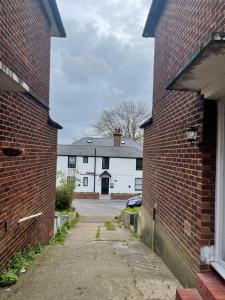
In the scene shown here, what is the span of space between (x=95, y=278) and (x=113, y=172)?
42.1m

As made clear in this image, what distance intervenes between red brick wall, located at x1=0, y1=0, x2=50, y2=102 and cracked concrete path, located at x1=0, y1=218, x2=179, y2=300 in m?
3.37

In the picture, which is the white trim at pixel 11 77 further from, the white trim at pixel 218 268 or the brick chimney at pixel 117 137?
the brick chimney at pixel 117 137

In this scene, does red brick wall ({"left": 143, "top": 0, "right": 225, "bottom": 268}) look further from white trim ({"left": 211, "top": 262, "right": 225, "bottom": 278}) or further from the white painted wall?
the white painted wall

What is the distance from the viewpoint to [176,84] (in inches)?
165

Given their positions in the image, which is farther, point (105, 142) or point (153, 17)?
point (105, 142)

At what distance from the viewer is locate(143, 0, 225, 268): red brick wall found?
4352 millimetres

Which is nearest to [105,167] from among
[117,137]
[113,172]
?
[113,172]

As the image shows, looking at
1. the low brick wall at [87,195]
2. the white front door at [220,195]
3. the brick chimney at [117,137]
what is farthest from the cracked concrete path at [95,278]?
Result: the brick chimney at [117,137]

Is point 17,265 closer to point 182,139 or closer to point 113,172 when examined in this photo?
point 182,139

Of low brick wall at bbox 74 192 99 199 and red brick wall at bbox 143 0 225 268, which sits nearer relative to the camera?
red brick wall at bbox 143 0 225 268

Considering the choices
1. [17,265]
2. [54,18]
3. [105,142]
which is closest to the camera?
[17,265]

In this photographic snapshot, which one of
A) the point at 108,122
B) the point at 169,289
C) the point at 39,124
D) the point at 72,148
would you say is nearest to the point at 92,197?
the point at 72,148

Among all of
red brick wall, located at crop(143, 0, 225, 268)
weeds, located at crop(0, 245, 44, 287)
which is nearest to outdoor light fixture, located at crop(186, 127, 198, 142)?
red brick wall, located at crop(143, 0, 225, 268)

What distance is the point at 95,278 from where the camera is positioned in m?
5.21
